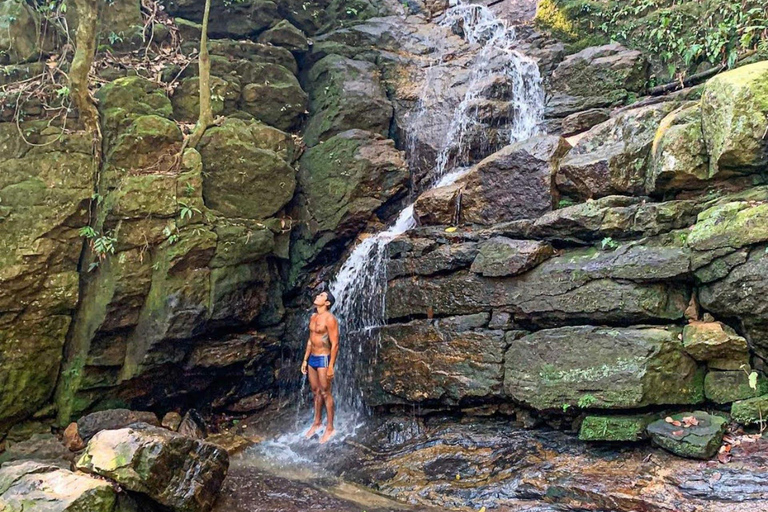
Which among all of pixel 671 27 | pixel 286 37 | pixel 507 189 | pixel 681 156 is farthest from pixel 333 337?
pixel 671 27

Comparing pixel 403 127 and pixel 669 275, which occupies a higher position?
pixel 403 127

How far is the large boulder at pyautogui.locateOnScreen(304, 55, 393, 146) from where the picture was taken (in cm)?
996

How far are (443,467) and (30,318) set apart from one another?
5740mm

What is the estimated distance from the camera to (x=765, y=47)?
23.6 ft

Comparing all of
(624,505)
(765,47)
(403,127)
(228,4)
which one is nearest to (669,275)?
(624,505)

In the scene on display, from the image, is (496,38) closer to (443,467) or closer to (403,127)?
(403,127)

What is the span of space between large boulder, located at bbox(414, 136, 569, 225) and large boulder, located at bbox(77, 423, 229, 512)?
4.90 metres

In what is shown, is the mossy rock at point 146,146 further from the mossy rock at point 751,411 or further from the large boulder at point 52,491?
the mossy rock at point 751,411

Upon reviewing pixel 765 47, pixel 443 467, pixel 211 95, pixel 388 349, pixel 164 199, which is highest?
pixel 765 47

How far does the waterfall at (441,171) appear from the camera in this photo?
25.5ft

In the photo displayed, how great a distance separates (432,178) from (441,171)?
0.22m

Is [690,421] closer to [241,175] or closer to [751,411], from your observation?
[751,411]

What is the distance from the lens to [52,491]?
4.25m

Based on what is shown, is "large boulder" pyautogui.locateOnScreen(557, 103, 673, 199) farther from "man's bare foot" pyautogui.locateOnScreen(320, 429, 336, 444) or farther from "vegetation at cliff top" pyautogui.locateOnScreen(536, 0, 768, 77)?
"man's bare foot" pyautogui.locateOnScreen(320, 429, 336, 444)
